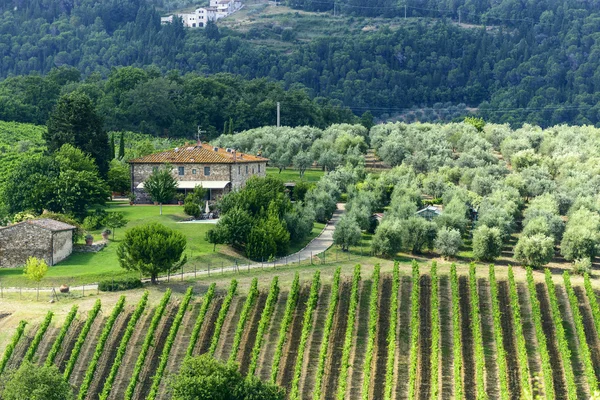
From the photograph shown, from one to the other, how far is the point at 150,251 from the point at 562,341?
2270cm

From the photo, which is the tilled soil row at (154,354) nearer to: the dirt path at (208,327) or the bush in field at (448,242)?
the dirt path at (208,327)

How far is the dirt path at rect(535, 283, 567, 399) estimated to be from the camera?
50438 millimetres

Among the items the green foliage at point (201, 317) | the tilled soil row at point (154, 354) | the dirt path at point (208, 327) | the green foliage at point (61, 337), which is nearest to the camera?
the tilled soil row at point (154, 354)

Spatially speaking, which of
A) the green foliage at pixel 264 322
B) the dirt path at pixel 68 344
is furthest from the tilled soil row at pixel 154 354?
the green foliage at pixel 264 322

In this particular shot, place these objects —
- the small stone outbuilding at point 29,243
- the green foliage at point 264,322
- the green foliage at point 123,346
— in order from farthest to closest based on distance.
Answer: the small stone outbuilding at point 29,243
the green foliage at point 264,322
the green foliage at point 123,346

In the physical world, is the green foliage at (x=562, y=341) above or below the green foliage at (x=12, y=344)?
below

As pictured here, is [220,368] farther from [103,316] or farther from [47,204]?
[47,204]

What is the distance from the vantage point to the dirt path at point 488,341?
50.4 meters

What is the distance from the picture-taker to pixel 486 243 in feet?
227

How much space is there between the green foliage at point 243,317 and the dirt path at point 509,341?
13.2 metres

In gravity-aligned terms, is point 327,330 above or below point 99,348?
below

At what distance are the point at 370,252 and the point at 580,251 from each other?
534 inches

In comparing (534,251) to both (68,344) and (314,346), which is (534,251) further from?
(68,344)

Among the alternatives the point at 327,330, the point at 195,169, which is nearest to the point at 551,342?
the point at 327,330
